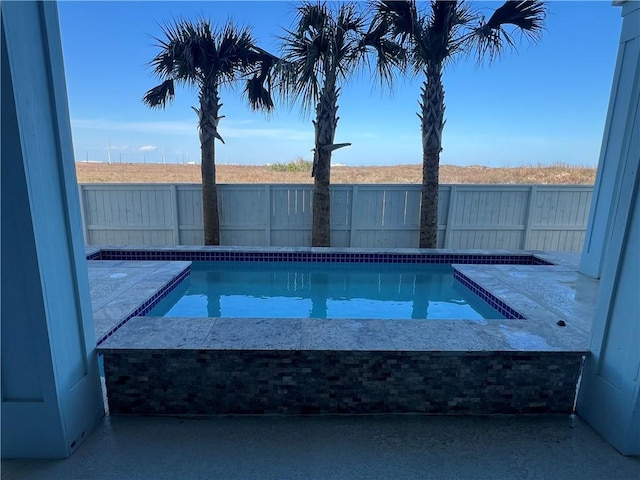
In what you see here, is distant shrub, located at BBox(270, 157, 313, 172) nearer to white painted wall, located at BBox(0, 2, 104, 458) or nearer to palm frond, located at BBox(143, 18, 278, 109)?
palm frond, located at BBox(143, 18, 278, 109)

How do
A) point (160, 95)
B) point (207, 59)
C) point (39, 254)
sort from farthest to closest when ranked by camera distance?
point (160, 95)
point (207, 59)
point (39, 254)

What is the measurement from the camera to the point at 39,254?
1479 mm

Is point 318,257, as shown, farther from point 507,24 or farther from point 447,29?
point 507,24

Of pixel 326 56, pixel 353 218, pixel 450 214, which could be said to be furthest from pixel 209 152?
pixel 450 214

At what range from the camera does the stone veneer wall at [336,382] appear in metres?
2.03

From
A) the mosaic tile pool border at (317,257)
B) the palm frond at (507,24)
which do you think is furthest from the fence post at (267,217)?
the palm frond at (507,24)

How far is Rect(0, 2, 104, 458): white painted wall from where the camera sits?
135 centimetres

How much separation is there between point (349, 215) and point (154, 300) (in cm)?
403

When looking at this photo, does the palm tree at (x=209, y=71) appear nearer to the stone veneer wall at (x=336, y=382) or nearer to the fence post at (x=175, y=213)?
the fence post at (x=175, y=213)

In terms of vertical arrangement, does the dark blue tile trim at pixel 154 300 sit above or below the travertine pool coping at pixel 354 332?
below

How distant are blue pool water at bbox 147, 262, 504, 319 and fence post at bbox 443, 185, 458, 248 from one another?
47.5 inches

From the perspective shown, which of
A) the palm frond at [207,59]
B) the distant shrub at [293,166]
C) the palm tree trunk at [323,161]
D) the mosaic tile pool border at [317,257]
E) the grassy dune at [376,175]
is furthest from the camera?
the distant shrub at [293,166]

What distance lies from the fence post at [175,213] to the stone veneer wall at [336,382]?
5.11 meters

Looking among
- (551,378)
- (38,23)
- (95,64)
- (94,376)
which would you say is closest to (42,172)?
(38,23)
